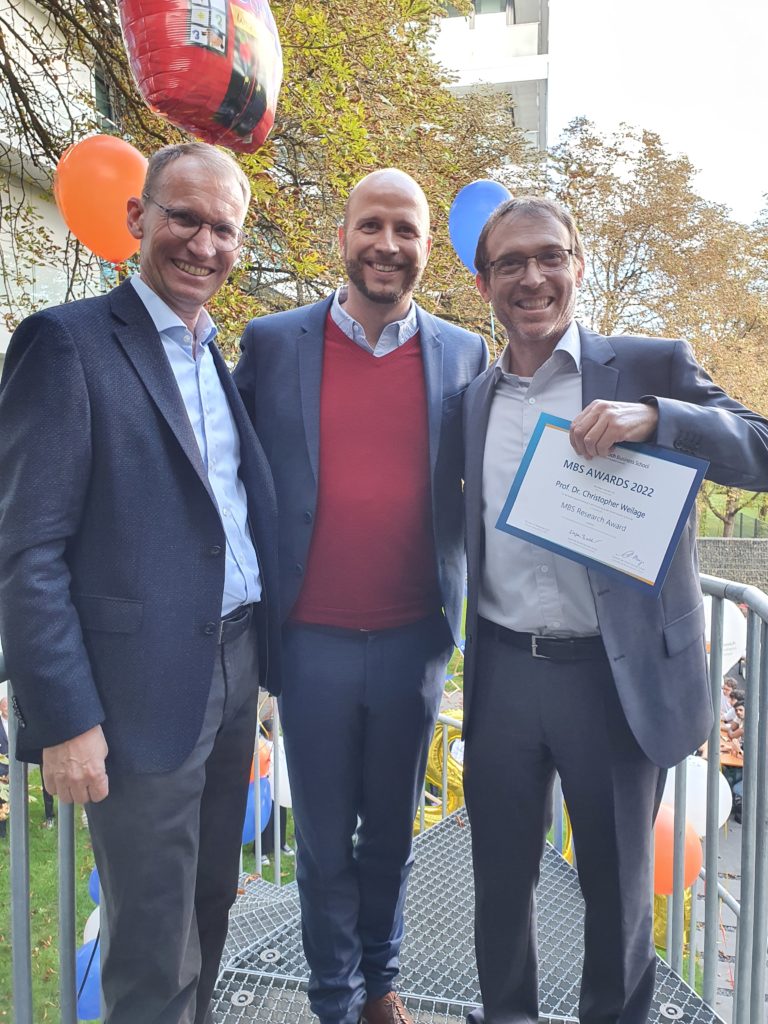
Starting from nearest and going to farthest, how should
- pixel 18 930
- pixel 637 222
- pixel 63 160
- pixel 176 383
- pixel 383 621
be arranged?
pixel 18 930, pixel 176 383, pixel 383 621, pixel 63 160, pixel 637 222

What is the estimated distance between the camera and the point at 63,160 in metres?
4.19

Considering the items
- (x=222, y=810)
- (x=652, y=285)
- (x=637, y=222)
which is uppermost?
(x=637, y=222)

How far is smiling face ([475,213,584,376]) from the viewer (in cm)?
202

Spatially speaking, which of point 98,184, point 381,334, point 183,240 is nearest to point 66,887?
point 183,240

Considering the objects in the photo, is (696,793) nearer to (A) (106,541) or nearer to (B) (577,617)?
(B) (577,617)

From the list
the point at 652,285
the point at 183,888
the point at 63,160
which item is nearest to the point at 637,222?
the point at 652,285

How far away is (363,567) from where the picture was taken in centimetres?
220

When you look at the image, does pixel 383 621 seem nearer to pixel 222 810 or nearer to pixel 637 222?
pixel 222 810

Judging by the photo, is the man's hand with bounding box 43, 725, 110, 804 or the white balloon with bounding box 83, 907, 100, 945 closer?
the man's hand with bounding box 43, 725, 110, 804

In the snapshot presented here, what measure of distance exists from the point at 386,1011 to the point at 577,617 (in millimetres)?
1317

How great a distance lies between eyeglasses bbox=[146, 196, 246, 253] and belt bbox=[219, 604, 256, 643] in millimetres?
854

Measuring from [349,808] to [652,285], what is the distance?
18.7 metres

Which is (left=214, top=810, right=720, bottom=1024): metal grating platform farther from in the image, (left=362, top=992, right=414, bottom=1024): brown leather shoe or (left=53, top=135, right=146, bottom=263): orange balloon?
(left=53, top=135, right=146, bottom=263): orange balloon

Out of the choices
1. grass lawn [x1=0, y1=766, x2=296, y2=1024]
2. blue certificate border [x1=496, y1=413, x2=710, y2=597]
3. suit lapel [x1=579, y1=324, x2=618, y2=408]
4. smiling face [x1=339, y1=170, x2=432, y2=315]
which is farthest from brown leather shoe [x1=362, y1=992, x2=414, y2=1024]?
grass lawn [x1=0, y1=766, x2=296, y2=1024]
